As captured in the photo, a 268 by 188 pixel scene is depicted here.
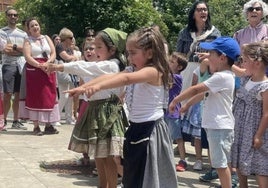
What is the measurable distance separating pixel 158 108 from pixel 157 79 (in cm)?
27

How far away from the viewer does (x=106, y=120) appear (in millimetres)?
4594

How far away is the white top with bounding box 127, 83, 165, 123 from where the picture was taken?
373 cm

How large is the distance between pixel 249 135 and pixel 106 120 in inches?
52.2

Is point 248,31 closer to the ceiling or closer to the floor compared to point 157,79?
closer to the ceiling

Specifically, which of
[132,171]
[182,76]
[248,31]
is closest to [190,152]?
[182,76]

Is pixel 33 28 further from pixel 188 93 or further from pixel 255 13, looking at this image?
pixel 188 93

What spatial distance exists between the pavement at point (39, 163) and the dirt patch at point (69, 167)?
8cm

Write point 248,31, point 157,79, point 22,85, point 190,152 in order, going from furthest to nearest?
1. point 22,85
2. point 190,152
3. point 248,31
4. point 157,79

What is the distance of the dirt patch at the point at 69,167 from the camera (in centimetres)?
563

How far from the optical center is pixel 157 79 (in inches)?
144

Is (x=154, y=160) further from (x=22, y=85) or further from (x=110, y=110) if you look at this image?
(x=22, y=85)

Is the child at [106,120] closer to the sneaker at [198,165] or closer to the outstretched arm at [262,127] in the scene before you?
the outstretched arm at [262,127]

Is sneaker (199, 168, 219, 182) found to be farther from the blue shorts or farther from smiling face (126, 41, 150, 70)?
smiling face (126, 41, 150, 70)

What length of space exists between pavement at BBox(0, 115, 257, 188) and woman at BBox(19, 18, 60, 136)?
28 centimetres
